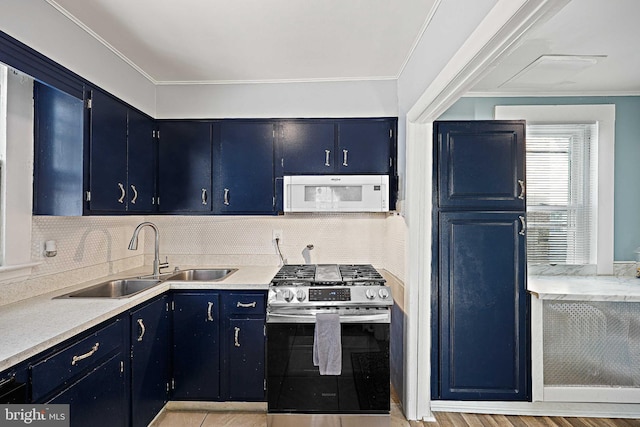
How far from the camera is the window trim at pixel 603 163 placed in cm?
287

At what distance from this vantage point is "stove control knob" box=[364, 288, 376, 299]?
2283mm

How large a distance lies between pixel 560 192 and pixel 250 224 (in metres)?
2.67

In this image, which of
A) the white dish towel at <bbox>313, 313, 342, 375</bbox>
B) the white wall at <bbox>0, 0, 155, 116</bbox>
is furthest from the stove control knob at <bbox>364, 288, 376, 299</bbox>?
the white wall at <bbox>0, 0, 155, 116</bbox>

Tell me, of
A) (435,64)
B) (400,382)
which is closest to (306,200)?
(435,64)

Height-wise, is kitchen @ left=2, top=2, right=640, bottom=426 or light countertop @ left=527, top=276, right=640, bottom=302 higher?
kitchen @ left=2, top=2, right=640, bottom=426

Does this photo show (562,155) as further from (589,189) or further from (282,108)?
(282,108)

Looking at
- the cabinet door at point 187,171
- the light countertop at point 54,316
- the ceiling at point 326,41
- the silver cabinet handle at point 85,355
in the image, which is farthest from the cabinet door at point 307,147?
the silver cabinet handle at point 85,355

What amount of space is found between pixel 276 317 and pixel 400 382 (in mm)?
1108

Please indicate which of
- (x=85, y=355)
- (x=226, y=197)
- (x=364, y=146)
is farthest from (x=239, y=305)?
(x=364, y=146)

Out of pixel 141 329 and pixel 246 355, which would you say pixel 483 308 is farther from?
pixel 141 329

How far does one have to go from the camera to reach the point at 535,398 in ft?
7.91

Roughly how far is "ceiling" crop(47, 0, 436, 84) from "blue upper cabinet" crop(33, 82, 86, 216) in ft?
1.57

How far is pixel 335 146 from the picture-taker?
283 cm

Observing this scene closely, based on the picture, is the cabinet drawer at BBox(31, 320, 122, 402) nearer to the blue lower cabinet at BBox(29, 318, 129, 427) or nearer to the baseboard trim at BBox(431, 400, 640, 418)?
the blue lower cabinet at BBox(29, 318, 129, 427)
